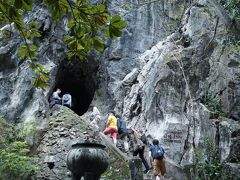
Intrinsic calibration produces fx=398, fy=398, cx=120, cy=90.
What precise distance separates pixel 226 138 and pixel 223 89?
198 centimetres

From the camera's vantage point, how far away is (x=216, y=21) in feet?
47.6

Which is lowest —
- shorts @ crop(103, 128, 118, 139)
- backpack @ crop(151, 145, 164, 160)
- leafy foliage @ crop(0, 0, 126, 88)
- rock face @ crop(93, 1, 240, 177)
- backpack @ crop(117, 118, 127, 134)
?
backpack @ crop(151, 145, 164, 160)

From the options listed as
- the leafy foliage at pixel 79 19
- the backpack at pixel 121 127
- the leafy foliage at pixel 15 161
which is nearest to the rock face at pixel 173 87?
the leafy foliage at pixel 15 161

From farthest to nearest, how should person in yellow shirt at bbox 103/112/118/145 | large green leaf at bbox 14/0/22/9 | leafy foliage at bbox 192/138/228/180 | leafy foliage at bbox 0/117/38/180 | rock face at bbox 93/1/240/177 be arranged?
rock face at bbox 93/1/240/177, leafy foliage at bbox 192/138/228/180, person in yellow shirt at bbox 103/112/118/145, leafy foliage at bbox 0/117/38/180, large green leaf at bbox 14/0/22/9

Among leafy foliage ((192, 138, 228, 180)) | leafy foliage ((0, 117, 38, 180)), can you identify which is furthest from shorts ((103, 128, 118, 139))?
leafy foliage ((192, 138, 228, 180))

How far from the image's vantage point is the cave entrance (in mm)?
18578

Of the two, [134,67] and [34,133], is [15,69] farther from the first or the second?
[34,133]

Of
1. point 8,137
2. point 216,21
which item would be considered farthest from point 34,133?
point 216,21

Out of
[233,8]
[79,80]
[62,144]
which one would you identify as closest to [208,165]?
[62,144]

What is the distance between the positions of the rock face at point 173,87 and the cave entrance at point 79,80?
0.66m

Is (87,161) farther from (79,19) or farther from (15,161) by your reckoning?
(79,19)

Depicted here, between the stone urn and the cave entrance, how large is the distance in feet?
37.2

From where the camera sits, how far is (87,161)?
6.32m

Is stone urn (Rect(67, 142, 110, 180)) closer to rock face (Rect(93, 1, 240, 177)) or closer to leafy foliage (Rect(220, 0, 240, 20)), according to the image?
rock face (Rect(93, 1, 240, 177))
